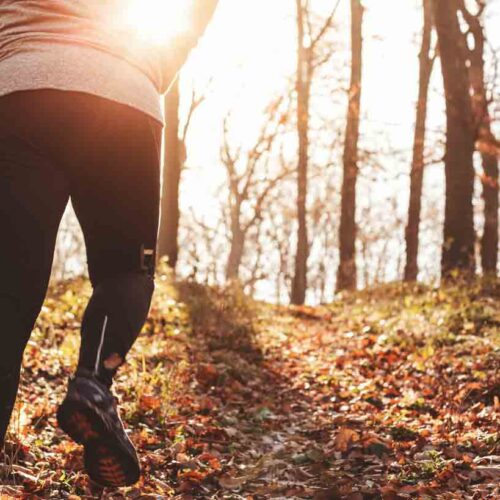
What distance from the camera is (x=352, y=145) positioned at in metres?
16.0

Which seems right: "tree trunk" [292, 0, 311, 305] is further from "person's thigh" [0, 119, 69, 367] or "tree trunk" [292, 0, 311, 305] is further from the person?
"person's thigh" [0, 119, 69, 367]

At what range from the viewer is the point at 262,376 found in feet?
20.0

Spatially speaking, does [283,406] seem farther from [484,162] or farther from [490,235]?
[484,162]

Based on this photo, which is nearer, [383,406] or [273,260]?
A: [383,406]

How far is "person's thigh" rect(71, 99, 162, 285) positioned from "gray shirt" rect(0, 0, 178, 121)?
60 millimetres

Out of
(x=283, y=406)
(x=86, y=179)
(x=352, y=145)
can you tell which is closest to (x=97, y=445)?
(x=86, y=179)

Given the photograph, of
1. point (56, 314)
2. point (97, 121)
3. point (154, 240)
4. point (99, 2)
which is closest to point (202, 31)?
point (99, 2)

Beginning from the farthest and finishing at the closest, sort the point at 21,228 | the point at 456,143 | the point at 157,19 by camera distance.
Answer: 1. the point at 456,143
2. the point at 157,19
3. the point at 21,228

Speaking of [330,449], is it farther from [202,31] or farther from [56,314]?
[56,314]

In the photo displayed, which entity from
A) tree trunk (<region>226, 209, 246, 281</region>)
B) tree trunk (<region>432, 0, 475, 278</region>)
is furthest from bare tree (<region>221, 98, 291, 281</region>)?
tree trunk (<region>432, 0, 475, 278</region>)

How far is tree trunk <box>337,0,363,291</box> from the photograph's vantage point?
15.9 metres

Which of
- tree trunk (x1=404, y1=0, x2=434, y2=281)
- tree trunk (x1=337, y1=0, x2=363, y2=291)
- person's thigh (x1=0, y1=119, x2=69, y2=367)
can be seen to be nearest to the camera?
person's thigh (x1=0, y1=119, x2=69, y2=367)

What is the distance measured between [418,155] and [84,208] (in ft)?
47.0

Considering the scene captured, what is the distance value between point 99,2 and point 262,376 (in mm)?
4883
